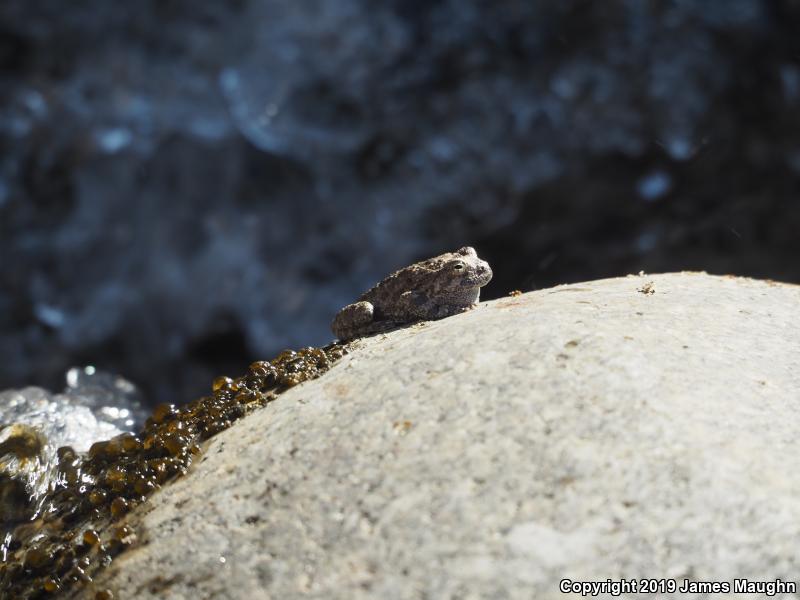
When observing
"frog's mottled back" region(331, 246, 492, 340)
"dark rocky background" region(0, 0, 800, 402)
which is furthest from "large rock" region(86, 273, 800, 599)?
"dark rocky background" region(0, 0, 800, 402)

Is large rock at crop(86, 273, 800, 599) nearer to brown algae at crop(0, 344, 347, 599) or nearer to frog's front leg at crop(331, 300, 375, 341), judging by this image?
brown algae at crop(0, 344, 347, 599)

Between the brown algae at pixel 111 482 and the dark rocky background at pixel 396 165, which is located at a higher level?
the dark rocky background at pixel 396 165

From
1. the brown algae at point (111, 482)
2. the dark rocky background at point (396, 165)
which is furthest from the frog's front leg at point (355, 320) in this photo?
the dark rocky background at point (396, 165)

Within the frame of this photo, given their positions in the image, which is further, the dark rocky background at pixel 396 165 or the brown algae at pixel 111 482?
the dark rocky background at pixel 396 165

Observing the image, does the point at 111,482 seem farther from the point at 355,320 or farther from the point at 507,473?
the point at 507,473

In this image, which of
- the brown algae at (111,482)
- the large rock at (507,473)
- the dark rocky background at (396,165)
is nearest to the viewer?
the large rock at (507,473)

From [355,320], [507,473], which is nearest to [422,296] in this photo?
[355,320]

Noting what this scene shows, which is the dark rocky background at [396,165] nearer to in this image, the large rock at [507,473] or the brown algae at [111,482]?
the brown algae at [111,482]
